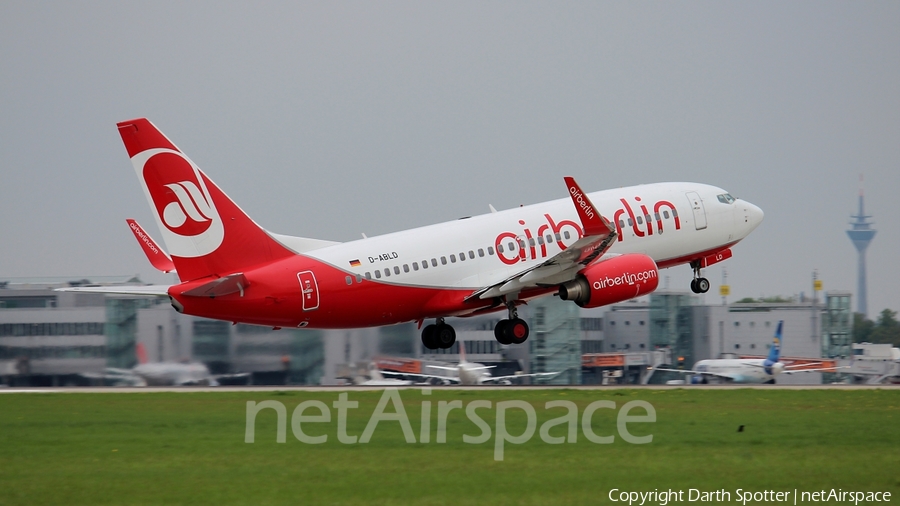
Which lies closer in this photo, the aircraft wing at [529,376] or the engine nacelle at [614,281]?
the engine nacelle at [614,281]

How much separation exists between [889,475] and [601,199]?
20.2 meters

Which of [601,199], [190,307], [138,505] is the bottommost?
[138,505]

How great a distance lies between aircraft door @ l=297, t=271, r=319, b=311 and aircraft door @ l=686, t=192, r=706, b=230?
701 inches

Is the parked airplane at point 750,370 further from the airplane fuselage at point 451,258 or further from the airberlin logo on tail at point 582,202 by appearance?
the airberlin logo on tail at point 582,202

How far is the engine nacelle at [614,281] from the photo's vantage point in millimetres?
43062

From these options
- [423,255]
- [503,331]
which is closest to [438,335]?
[503,331]

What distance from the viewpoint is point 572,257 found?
4281 centimetres

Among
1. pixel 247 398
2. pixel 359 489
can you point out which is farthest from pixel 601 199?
pixel 359 489

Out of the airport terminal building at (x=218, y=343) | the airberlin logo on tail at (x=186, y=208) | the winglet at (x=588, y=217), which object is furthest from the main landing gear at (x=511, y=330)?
the airport terminal building at (x=218, y=343)

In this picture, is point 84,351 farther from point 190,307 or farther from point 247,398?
point 190,307

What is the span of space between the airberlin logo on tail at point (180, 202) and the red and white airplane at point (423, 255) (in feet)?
0.11

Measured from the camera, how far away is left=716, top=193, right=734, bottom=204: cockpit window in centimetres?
5034

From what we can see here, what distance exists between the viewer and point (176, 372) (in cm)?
5950

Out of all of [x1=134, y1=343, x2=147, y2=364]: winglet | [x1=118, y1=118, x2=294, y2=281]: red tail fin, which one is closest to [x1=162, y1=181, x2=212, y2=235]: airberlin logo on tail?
[x1=118, y1=118, x2=294, y2=281]: red tail fin
